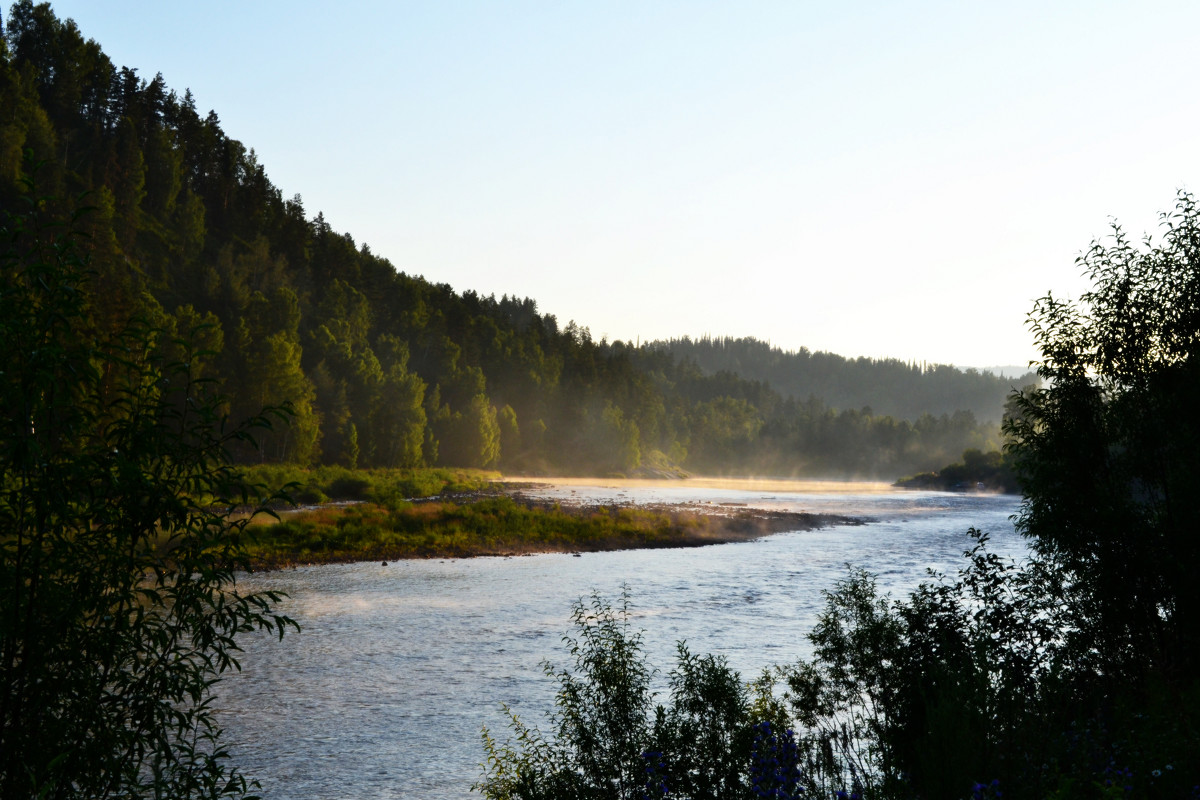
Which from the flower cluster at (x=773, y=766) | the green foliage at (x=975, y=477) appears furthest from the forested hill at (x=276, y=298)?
the flower cluster at (x=773, y=766)

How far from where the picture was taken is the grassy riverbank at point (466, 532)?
4034cm

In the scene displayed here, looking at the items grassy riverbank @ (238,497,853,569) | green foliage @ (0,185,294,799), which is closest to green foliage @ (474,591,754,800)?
green foliage @ (0,185,294,799)

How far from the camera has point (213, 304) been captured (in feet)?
329

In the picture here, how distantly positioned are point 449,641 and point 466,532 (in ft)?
77.9

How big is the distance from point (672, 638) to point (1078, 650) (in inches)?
469

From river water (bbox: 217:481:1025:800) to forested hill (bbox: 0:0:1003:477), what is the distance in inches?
1427

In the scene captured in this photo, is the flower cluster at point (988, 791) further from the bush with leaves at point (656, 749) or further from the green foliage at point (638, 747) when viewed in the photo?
the green foliage at point (638, 747)

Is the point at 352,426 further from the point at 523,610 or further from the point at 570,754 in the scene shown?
the point at 570,754

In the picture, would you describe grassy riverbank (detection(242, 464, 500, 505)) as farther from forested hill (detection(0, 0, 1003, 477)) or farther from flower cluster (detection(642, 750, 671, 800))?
flower cluster (detection(642, 750, 671, 800))

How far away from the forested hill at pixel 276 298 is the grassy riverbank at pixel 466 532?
24.2 m

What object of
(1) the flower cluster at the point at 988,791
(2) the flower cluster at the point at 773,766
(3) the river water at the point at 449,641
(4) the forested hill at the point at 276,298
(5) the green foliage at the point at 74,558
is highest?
(4) the forested hill at the point at 276,298

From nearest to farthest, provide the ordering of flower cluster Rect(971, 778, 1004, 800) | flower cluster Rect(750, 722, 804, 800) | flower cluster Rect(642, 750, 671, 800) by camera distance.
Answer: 1. flower cluster Rect(971, 778, 1004, 800)
2. flower cluster Rect(750, 722, 804, 800)
3. flower cluster Rect(642, 750, 671, 800)

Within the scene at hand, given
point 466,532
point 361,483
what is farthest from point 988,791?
point 361,483

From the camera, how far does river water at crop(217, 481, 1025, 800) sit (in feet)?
47.3
